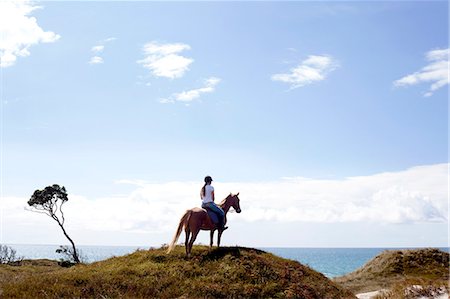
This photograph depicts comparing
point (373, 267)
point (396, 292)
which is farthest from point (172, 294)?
point (373, 267)

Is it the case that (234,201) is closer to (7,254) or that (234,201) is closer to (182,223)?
(182,223)

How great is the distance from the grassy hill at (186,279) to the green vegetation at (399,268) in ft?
48.7

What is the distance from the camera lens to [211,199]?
917 inches

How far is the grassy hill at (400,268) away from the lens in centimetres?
3750

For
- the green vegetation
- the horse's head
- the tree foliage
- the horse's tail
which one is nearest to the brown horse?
the horse's tail

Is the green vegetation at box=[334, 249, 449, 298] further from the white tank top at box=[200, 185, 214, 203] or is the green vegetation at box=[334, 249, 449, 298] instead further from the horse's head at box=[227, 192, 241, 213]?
the white tank top at box=[200, 185, 214, 203]

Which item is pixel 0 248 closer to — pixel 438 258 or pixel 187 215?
pixel 187 215

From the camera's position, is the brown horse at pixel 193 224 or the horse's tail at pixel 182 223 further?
the horse's tail at pixel 182 223

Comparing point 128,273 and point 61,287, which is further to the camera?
point 128,273

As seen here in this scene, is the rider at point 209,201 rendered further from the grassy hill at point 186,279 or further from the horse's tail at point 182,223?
the grassy hill at point 186,279

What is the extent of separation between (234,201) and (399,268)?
22.4 m

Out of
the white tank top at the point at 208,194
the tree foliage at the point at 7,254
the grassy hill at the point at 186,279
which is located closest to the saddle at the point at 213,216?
the white tank top at the point at 208,194

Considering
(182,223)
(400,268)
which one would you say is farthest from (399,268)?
(182,223)

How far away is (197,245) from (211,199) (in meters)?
3.88
